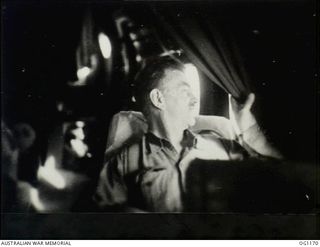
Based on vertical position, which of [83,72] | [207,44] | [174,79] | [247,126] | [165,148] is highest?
→ [207,44]

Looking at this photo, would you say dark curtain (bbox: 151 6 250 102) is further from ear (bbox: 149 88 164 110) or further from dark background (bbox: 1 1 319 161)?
ear (bbox: 149 88 164 110)

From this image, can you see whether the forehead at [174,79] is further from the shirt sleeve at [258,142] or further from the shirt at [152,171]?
the shirt sleeve at [258,142]

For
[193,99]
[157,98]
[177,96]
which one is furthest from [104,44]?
[193,99]

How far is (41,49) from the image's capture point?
313cm

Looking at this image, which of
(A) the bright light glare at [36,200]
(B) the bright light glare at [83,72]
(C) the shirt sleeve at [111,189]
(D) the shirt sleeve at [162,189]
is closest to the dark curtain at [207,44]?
(B) the bright light glare at [83,72]

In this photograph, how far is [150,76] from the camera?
3.13 m

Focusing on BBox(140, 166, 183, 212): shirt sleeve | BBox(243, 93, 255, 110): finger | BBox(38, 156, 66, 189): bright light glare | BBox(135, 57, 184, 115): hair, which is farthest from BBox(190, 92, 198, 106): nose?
BBox(38, 156, 66, 189): bright light glare

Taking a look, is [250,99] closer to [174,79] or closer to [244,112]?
[244,112]

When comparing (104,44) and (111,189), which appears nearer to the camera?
(111,189)

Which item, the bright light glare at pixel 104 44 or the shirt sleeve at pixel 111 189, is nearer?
the shirt sleeve at pixel 111 189

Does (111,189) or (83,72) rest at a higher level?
(83,72)

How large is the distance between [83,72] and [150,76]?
507 mm

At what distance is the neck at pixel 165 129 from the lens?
312 centimetres

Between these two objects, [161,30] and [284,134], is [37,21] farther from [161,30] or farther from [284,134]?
[284,134]
